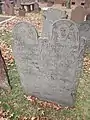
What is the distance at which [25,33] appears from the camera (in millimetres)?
3559

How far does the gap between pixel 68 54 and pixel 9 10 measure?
9613 mm

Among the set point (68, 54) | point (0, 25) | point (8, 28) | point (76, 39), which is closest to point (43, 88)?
point (68, 54)

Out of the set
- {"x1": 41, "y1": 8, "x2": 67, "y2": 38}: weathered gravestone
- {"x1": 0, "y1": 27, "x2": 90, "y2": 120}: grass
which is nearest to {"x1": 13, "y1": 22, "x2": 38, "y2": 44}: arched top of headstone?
{"x1": 0, "y1": 27, "x2": 90, "y2": 120}: grass

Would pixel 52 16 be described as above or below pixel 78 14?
above

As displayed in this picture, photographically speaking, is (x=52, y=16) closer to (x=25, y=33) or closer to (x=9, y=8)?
(x=25, y=33)

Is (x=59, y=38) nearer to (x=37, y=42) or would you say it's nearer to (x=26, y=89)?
(x=37, y=42)

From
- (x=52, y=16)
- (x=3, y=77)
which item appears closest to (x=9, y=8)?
(x=52, y=16)

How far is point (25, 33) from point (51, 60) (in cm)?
72

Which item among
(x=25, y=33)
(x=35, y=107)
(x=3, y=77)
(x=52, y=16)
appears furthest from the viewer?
(x=52, y=16)

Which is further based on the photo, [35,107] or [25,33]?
[35,107]

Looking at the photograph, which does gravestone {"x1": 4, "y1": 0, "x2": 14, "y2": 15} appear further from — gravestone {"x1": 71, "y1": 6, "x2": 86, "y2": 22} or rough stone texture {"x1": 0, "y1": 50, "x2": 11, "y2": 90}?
rough stone texture {"x1": 0, "y1": 50, "x2": 11, "y2": 90}

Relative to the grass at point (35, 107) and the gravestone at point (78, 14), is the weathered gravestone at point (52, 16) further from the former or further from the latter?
the grass at point (35, 107)

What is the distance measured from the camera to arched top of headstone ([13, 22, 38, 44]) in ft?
11.4

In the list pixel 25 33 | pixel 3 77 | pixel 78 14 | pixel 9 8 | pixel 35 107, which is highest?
pixel 25 33
